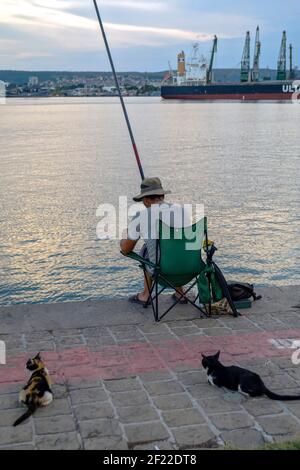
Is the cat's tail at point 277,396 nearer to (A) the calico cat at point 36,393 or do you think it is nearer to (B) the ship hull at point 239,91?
(A) the calico cat at point 36,393

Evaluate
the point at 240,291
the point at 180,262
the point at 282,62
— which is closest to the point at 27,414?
the point at 180,262

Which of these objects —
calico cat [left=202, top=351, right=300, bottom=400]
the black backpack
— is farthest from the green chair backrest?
calico cat [left=202, top=351, right=300, bottom=400]

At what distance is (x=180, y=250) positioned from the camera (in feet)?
16.0

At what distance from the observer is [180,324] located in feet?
16.0

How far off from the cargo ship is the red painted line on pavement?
114677 mm

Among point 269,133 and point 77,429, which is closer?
point 77,429

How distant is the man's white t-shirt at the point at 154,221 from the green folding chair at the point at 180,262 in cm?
12

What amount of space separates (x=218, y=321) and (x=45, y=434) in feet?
6.78

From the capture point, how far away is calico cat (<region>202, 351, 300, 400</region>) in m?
3.61

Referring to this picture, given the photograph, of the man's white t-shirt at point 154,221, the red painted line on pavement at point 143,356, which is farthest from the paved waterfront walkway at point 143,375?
the man's white t-shirt at point 154,221

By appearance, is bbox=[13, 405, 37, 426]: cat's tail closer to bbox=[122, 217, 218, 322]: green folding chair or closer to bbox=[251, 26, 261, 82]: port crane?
bbox=[122, 217, 218, 322]: green folding chair

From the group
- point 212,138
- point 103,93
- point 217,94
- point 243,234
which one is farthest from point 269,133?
point 103,93

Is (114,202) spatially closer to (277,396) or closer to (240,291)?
(240,291)
